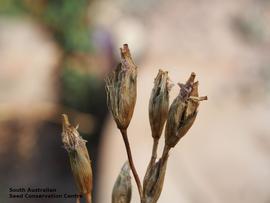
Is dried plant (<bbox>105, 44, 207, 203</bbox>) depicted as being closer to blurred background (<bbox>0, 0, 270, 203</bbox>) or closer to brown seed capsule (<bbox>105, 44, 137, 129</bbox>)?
brown seed capsule (<bbox>105, 44, 137, 129</bbox>)

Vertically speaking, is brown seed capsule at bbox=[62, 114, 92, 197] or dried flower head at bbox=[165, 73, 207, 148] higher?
dried flower head at bbox=[165, 73, 207, 148]

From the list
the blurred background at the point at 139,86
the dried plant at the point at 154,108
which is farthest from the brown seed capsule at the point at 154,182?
the blurred background at the point at 139,86

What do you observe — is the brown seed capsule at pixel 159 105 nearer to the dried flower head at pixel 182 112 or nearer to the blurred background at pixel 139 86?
the dried flower head at pixel 182 112

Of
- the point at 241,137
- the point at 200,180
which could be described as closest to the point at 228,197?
the point at 200,180

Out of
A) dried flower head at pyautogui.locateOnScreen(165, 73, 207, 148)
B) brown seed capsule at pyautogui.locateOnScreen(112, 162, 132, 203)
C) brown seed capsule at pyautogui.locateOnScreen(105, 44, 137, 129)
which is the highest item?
brown seed capsule at pyautogui.locateOnScreen(105, 44, 137, 129)

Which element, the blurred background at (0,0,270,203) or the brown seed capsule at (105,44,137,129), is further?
the blurred background at (0,0,270,203)

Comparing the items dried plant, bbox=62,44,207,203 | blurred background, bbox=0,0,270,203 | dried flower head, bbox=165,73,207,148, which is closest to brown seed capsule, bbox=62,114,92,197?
dried plant, bbox=62,44,207,203
